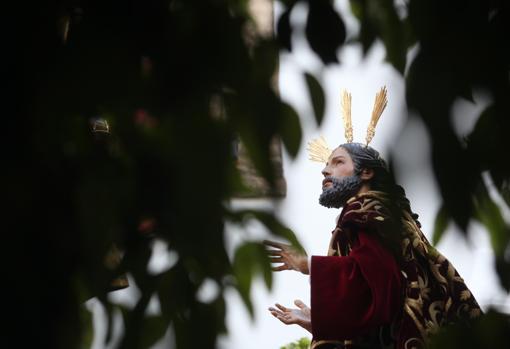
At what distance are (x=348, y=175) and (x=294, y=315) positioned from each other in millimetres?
572

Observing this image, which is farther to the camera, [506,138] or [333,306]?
[333,306]

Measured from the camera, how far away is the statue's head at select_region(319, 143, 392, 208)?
3.28m

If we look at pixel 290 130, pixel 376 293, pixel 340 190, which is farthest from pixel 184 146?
pixel 340 190

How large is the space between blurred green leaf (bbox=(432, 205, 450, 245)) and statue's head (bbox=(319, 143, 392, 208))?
2.46 meters

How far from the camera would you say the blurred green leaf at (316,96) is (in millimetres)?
703

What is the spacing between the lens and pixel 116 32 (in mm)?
633

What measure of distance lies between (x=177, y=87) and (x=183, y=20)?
7 centimetres

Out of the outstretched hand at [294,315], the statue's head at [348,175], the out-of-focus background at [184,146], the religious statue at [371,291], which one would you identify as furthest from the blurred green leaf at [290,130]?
the statue's head at [348,175]

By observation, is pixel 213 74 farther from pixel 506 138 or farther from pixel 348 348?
pixel 348 348

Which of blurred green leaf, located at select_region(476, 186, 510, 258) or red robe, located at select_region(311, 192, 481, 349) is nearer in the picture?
blurred green leaf, located at select_region(476, 186, 510, 258)

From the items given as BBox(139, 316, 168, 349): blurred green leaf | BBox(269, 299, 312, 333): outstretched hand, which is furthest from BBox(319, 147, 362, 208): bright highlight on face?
BBox(139, 316, 168, 349): blurred green leaf

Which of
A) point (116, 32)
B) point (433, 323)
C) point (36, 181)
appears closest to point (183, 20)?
point (116, 32)

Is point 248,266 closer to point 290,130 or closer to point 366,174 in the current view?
point 290,130

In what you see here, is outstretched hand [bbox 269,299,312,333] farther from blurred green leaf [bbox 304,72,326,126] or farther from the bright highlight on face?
blurred green leaf [bbox 304,72,326,126]
